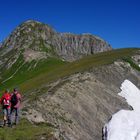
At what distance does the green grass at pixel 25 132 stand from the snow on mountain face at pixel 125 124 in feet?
32.8

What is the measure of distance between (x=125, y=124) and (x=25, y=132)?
16.2m

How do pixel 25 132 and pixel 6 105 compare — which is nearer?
pixel 25 132

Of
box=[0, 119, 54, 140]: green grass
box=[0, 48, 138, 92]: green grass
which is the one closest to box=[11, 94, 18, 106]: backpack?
box=[0, 119, 54, 140]: green grass

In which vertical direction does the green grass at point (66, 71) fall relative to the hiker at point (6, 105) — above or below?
above

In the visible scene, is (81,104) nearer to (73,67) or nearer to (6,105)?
(6,105)

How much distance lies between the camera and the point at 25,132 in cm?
3444

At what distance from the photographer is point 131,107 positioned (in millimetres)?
54250

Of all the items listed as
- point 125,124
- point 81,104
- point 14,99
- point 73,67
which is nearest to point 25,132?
point 14,99

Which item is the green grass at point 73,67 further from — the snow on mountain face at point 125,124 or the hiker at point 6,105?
the hiker at point 6,105

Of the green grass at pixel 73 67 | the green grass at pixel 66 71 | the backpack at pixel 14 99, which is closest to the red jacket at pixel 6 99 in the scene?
the backpack at pixel 14 99

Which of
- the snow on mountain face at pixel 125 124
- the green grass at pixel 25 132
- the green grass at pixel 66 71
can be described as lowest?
the green grass at pixel 25 132

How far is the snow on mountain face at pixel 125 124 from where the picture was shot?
43.6m

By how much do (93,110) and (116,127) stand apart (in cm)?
423

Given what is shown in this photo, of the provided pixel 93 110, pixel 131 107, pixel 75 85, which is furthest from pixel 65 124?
pixel 131 107
